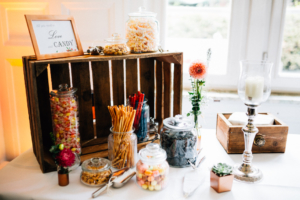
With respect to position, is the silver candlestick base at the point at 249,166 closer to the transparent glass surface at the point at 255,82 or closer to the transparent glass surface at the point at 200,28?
the transparent glass surface at the point at 255,82

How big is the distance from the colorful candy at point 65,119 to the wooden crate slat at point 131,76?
14.6 inches

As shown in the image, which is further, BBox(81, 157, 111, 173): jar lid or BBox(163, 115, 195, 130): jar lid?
BBox(163, 115, 195, 130): jar lid

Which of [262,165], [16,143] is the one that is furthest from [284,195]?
[16,143]

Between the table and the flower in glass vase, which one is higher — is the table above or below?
below

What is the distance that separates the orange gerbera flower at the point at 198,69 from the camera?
1.10 meters

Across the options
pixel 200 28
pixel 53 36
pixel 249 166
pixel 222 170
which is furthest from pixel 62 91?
pixel 200 28

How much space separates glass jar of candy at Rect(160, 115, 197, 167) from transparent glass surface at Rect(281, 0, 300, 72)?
118cm

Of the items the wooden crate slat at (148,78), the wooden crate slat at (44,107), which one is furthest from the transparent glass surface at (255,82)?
the wooden crate slat at (44,107)

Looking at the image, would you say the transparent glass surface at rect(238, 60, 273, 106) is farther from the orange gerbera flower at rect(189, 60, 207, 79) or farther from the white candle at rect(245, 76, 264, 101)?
the orange gerbera flower at rect(189, 60, 207, 79)

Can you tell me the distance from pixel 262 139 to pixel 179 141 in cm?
41

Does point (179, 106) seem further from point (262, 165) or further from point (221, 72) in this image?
point (221, 72)

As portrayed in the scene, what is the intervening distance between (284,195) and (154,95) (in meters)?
0.80

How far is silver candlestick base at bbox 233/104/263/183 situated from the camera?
981 mm

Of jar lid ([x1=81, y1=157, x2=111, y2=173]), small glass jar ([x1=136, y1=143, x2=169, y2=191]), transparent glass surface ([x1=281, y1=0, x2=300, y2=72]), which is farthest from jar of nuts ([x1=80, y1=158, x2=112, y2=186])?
transparent glass surface ([x1=281, y1=0, x2=300, y2=72])
